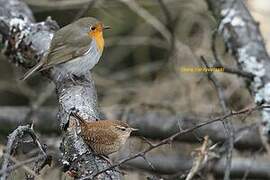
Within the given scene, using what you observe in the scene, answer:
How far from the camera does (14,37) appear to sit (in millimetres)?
4195

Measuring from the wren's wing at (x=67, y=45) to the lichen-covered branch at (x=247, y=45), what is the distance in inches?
36.2

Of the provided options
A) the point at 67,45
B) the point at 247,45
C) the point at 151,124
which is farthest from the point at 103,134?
the point at 151,124

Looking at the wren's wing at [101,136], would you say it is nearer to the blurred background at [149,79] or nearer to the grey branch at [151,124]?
the grey branch at [151,124]

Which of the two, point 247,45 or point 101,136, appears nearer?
point 101,136

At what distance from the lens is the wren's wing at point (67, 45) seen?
3949mm

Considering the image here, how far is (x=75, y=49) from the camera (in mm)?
4246

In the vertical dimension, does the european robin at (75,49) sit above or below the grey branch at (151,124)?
above

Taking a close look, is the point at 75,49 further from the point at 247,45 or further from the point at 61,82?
the point at 247,45

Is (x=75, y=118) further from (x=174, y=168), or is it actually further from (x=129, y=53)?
(x=129, y=53)

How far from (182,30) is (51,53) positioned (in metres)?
3.88

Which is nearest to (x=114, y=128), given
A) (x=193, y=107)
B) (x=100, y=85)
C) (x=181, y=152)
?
(x=181, y=152)

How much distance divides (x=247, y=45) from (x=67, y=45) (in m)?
1.15

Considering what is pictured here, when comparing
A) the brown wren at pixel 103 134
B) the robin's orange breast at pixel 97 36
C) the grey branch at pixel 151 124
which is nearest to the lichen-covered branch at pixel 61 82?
the brown wren at pixel 103 134

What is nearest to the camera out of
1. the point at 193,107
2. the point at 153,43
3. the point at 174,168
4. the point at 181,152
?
the point at 174,168
